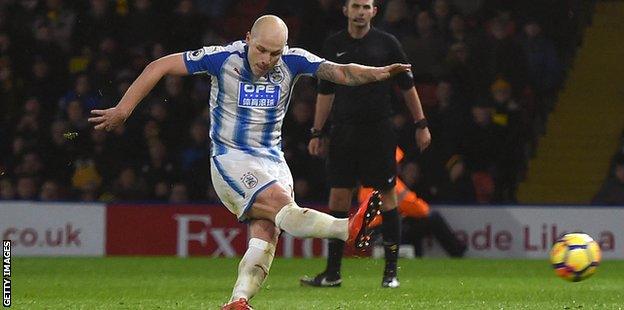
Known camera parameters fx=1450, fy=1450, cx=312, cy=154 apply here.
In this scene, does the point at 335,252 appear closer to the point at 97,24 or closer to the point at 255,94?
the point at 255,94

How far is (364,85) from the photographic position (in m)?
10.6

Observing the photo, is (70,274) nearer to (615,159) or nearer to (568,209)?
(568,209)

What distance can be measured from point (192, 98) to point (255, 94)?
29.3 ft

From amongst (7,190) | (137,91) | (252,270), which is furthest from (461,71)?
(137,91)

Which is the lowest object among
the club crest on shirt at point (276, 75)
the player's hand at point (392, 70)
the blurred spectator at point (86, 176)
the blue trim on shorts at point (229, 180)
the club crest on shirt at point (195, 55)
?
the blurred spectator at point (86, 176)

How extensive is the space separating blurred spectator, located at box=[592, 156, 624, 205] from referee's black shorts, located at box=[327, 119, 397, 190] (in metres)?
6.21

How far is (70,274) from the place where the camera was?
40.9ft

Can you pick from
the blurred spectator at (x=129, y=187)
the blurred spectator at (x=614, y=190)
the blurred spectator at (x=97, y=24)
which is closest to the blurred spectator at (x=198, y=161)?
the blurred spectator at (x=129, y=187)

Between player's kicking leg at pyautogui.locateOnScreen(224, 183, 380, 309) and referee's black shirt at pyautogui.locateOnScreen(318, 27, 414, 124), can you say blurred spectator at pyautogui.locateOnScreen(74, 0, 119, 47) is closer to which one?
referee's black shirt at pyautogui.locateOnScreen(318, 27, 414, 124)

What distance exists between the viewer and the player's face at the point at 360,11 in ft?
34.0

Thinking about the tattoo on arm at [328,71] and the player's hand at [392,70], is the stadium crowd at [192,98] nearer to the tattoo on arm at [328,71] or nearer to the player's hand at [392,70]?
the tattoo on arm at [328,71]

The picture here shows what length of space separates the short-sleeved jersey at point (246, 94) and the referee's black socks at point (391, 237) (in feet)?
8.55

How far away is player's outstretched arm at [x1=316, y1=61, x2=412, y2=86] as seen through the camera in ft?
25.9

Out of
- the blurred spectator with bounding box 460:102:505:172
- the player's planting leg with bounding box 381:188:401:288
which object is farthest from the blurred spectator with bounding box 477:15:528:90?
the player's planting leg with bounding box 381:188:401:288
